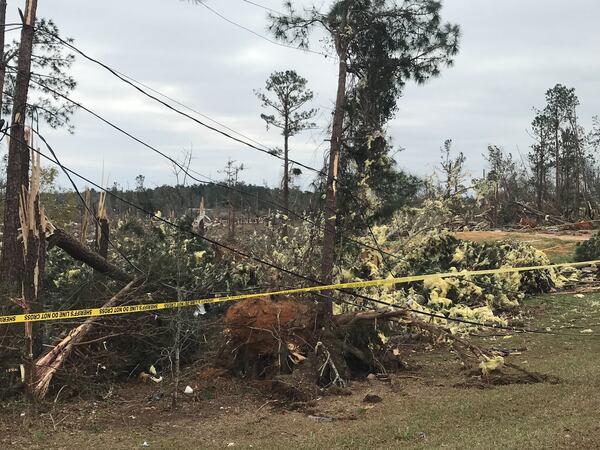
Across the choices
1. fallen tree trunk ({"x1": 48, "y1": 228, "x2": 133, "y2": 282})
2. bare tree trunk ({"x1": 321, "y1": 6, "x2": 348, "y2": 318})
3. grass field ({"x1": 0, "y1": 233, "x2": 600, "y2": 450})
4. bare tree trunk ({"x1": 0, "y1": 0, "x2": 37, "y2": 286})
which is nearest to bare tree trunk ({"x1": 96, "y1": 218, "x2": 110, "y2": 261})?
fallen tree trunk ({"x1": 48, "y1": 228, "x2": 133, "y2": 282})

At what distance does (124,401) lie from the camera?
21.8 ft

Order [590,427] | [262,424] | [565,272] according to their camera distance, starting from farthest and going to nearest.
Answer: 1. [565,272]
2. [262,424]
3. [590,427]

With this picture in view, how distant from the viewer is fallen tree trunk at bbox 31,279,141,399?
631cm

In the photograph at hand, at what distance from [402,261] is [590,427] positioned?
672 cm

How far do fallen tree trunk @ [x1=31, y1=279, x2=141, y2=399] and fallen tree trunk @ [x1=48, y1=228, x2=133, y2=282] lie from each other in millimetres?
1325

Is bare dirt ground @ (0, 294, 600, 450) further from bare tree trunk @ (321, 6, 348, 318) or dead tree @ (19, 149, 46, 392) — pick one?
bare tree trunk @ (321, 6, 348, 318)

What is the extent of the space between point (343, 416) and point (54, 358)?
3530 millimetres

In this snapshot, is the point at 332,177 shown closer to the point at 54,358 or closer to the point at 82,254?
the point at 82,254

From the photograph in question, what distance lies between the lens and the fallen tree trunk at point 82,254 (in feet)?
26.3

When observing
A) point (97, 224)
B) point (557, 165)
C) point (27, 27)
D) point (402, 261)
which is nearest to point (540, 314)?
point (402, 261)

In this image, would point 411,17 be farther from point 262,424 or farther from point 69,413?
point 69,413

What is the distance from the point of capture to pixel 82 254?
8.27 meters

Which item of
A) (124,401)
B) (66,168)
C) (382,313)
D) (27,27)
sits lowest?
(124,401)

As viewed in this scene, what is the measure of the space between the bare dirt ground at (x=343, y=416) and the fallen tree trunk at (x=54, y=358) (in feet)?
0.85
